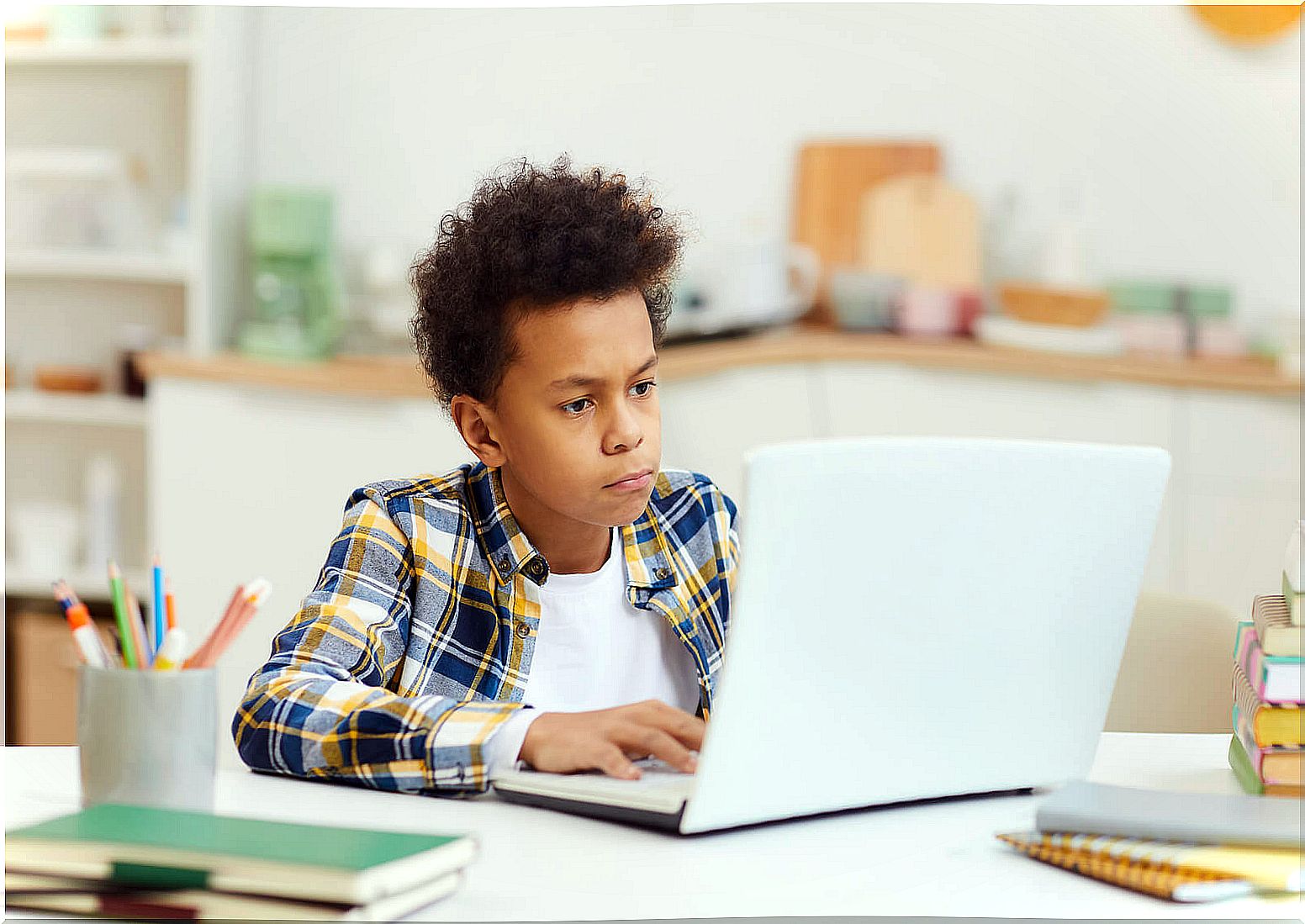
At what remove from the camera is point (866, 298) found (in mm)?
2812

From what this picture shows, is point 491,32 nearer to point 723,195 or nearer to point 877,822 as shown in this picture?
point 723,195

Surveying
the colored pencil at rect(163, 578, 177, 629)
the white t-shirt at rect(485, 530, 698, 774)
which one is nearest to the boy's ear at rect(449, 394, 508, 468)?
the white t-shirt at rect(485, 530, 698, 774)

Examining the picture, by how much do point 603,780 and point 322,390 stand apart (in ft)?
6.04

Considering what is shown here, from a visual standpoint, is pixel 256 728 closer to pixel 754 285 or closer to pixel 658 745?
pixel 658 745

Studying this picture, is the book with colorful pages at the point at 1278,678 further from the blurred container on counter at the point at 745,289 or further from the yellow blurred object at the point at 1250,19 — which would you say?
the yellow blurred object at the point at 1250,19

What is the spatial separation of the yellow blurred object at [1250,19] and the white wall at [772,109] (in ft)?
0.19

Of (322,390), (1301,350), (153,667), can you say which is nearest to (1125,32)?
Answer: (1301,350)

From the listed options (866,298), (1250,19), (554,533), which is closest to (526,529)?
(554,533)

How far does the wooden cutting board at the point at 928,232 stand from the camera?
2.86 meters

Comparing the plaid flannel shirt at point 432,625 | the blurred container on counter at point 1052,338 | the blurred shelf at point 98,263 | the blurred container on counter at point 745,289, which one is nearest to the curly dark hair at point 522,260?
the plaid flannel shirt at point 432,625

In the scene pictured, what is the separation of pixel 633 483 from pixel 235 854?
0.45m

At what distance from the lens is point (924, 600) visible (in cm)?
81

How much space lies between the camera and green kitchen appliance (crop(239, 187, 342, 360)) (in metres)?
2.68

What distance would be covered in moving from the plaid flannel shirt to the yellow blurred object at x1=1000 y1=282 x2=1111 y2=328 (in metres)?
1.59
